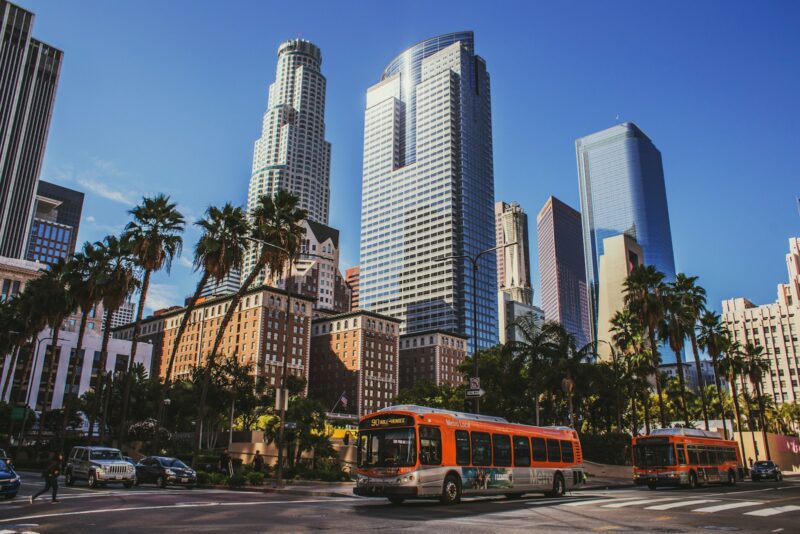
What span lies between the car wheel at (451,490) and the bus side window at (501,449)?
2.77m

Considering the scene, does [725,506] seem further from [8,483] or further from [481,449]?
[8,483]

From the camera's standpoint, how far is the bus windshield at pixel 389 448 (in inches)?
739

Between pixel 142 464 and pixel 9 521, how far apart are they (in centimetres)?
1802

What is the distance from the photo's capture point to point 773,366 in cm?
14300

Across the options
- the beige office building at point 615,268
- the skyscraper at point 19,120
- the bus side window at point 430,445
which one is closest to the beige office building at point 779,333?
the beige office building at point 615,268

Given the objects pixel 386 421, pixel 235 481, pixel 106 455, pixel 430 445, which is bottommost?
pixel 235 481

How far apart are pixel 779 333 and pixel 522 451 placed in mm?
151254

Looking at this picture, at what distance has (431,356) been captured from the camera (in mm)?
178000

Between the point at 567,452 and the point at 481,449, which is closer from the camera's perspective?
the point at 481,449

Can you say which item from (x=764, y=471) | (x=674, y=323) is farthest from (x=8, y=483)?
(x=674, y=323)

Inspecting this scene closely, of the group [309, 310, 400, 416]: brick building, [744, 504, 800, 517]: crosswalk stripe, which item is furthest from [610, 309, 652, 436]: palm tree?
[309, 310, 400, 416]: brick building

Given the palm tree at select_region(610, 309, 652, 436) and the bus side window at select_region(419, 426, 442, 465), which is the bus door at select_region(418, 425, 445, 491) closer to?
the bus side window at select_region(419, 426, 442, 465)

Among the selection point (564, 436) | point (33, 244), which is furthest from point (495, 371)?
point (33, 244)

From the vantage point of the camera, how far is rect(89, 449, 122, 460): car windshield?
2778 centimetres
